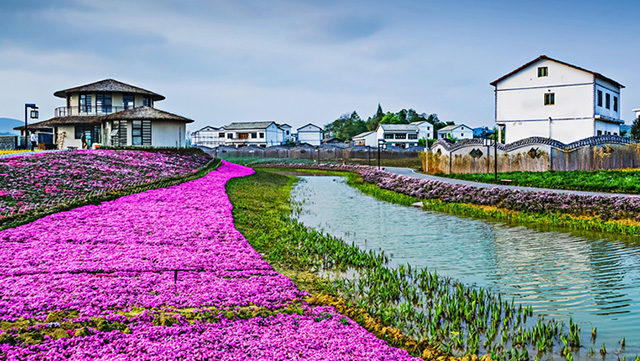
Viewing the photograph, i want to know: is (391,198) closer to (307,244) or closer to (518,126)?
(307,244)

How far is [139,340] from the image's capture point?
645 cm

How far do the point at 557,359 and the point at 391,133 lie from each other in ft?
367

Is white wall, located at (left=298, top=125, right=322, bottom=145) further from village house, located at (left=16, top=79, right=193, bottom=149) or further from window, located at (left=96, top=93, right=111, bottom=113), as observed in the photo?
window, located at (left=96, top=93, right=111, bottom=113)

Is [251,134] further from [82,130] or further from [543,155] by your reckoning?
[543,155]

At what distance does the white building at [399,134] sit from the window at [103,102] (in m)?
75.0

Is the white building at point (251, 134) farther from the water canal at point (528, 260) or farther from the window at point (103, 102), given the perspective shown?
the water canal at point (528, 260)

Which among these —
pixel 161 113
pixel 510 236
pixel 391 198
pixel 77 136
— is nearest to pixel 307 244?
pixel 510 236

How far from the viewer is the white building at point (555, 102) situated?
143 ft

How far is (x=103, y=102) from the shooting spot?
5066 centimetres

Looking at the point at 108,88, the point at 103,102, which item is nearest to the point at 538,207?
the point at 108,88

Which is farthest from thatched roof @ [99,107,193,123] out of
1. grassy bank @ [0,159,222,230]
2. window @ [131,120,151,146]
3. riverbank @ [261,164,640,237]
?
riverbank @ [261,164,640,237]

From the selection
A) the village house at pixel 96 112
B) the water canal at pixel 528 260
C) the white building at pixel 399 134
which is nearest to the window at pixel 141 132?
the village house at pixel 96 112

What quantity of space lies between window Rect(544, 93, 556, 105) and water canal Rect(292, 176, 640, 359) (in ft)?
98.5

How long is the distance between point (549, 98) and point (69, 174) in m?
40.2
